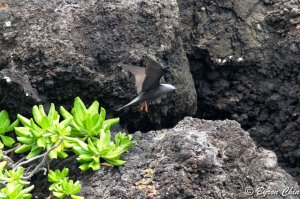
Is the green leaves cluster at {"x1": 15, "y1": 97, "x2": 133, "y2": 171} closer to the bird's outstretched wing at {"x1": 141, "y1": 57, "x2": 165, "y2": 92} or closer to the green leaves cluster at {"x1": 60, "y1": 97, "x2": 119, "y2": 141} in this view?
the green leaves cluster at {"x1": 60, "y1": 97, "x2": 119, "y2": 141}

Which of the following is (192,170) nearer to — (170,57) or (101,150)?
(101,150)

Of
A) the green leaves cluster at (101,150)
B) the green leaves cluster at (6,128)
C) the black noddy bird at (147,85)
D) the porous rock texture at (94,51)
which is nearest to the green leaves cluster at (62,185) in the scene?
the green leaves cluster at (101,150)

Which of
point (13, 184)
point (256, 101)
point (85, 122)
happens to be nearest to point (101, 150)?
point (85, 122)

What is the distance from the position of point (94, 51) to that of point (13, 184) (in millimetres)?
1217

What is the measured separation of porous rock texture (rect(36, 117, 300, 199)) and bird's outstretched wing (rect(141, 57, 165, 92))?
A: 50 centimetres

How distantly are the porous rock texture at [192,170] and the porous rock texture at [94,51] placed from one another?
2.07ft

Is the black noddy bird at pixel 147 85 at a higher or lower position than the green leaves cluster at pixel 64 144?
higher

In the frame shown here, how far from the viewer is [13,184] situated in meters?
3.95

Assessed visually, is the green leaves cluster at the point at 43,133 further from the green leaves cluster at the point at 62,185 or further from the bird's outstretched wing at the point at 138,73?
the bird's outstretched wing at the point at 138,73

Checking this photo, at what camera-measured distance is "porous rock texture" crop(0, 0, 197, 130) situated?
4590 millimetres

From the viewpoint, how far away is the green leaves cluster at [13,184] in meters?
3.84

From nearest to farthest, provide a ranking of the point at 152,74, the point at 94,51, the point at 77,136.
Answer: the point at 77,136 < the point at 152,74 < the point at 94,51

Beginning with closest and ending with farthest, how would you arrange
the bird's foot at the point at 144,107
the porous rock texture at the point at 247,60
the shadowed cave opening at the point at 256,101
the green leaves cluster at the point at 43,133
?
the green leaves cluster at the point at 43,133 → the bird's foot at the point at 144,107 → the shadowed cave opening at the point at 256,101 → the porous rock texture at the point at 247,60

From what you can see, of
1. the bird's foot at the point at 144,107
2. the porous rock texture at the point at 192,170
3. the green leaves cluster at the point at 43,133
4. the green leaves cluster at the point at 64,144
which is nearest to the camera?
the porous rock texture at the point at 192,170
